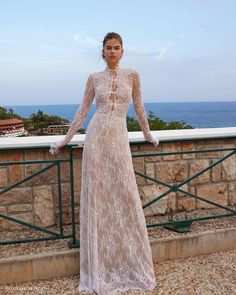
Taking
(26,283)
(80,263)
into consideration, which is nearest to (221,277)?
(80,263)

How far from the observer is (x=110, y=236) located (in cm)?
289

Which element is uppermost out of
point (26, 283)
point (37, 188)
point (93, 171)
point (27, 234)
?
point (93, 171)

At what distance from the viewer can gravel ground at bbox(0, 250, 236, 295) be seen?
111 inches

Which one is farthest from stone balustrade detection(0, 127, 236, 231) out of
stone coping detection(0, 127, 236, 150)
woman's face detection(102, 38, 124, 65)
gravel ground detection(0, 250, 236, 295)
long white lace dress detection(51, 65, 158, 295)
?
woman's face detection(102, 38, 124, 65)

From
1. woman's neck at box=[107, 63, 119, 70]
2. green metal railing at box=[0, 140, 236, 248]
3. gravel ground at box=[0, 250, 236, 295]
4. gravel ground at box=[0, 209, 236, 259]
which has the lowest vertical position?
gravel ground at box=[0, 250, 236, 295]

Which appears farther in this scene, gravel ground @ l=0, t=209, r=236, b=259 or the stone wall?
the stone wall

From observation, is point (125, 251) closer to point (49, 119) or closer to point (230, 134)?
point (230, 134)

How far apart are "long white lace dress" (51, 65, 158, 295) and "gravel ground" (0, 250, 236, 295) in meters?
0.13

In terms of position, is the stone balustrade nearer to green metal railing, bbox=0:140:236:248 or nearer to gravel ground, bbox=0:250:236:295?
green metal railing, bbox=0:140:236:248

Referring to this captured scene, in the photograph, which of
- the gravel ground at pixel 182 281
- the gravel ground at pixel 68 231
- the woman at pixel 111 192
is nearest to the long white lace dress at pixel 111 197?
the woman at pixel 111 192

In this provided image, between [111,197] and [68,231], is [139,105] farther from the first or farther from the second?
[68,231]

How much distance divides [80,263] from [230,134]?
6.53 feet

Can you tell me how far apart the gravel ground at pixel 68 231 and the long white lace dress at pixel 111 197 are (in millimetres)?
478

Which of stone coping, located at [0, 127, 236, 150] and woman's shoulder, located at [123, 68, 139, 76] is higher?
woman's shoulder, located at [123, 68, 139, 76]
